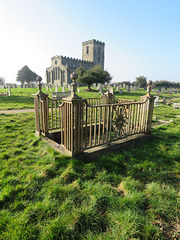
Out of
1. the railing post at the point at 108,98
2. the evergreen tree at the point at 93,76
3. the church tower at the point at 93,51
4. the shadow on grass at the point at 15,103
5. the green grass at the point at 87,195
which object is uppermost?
the church tower at the point at 93,51

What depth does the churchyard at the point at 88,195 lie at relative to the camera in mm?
1919

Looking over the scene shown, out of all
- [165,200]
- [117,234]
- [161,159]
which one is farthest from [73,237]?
[161,159]

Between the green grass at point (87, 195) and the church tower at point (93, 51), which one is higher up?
the church tower at point (93, 51)

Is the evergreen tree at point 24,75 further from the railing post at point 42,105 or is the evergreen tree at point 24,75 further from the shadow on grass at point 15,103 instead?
the railing post at point 42,105

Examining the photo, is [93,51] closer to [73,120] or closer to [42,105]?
[42,105]

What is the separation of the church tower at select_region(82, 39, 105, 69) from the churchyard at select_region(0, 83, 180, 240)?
75.9 metres

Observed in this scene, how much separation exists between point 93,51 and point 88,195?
254ft

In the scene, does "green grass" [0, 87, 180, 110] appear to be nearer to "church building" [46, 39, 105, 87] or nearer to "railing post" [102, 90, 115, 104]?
"railing post" [102, 90, 115, 104]

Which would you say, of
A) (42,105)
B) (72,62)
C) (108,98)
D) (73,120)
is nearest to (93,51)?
(72,62)

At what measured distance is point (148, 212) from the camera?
88.6 inches

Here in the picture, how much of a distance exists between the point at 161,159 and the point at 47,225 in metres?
3.10

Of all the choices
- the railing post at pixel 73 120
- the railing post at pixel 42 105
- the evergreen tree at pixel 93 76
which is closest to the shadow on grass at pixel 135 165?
the railing post at pixel 73 120

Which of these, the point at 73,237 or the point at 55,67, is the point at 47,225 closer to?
the point at 73,237

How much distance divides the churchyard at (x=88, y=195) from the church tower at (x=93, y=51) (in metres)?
75.9
